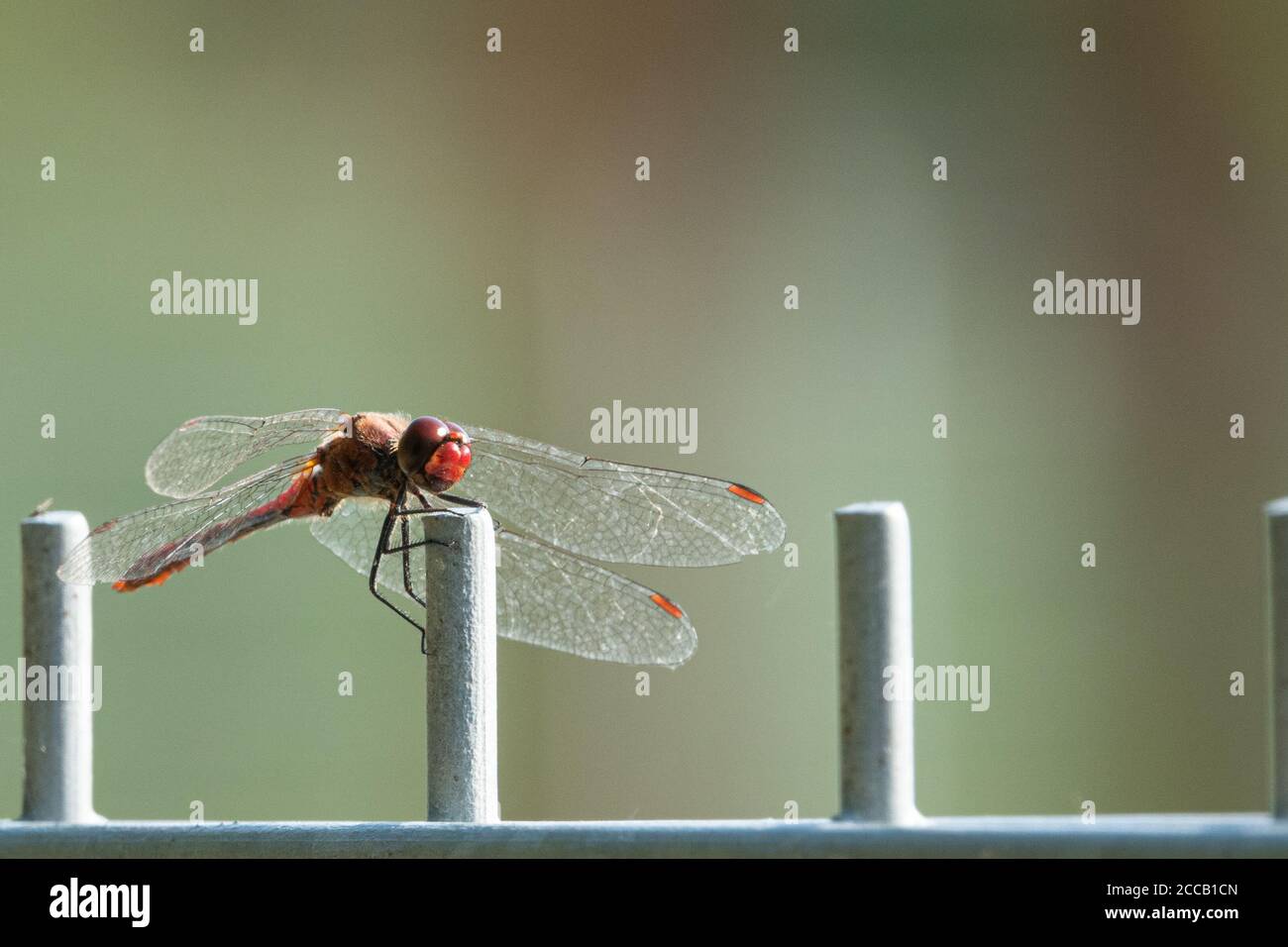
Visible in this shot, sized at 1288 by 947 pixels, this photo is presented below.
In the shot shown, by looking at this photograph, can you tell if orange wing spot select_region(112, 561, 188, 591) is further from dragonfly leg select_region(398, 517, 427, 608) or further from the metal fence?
the metal fence

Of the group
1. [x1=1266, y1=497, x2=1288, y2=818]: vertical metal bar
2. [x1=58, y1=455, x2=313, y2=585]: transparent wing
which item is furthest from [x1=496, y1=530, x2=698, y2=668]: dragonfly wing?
[x1=1266, y1=497, x2=1288, y2=818]: vertical metal bar

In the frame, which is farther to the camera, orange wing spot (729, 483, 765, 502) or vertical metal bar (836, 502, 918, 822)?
orange wing spot (729, 483, 765, 502)

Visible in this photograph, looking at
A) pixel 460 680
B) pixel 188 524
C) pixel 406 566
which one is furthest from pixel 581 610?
pixel 460 680

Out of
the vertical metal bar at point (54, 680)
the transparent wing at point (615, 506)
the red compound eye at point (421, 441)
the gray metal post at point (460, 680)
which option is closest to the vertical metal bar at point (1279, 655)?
the gray metal post at point (460, 680)

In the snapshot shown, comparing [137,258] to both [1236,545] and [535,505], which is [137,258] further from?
[1236,545]

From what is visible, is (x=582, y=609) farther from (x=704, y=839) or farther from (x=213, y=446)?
(x=704, y=839)

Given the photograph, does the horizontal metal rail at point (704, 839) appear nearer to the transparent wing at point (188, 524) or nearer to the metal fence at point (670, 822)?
the metal fence at point (670, 822)
